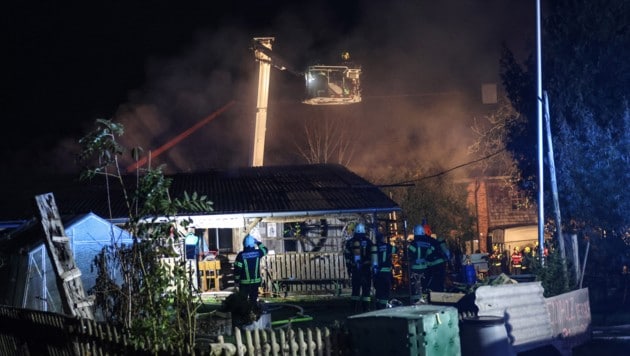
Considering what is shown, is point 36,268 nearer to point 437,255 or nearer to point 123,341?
point 123,341

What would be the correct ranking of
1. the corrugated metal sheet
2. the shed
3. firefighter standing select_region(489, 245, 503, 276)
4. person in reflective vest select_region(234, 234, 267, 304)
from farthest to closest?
firefighter standing select_region(489, 245, 503, 276) → person in reflective vest select_region(234, 234, 267, 304) → the shed → the corrugated metal sheet

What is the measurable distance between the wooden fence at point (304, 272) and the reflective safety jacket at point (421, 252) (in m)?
6.41

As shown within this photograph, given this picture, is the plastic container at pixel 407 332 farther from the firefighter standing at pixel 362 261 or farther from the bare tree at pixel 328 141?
the bare tree at pixel 328 141

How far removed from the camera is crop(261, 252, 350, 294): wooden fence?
20.0 m

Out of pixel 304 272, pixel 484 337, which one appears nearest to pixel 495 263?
pixel 304 272

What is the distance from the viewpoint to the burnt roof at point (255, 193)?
1994 cm

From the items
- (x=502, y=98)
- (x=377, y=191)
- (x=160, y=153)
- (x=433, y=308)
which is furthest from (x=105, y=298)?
(x=502, y=98)

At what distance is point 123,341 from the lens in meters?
6.95

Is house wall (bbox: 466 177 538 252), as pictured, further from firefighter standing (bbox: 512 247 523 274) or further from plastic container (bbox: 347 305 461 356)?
plastic container (bbox: 347 305 461 356)

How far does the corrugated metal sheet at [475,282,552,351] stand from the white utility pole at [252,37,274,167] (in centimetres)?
1889

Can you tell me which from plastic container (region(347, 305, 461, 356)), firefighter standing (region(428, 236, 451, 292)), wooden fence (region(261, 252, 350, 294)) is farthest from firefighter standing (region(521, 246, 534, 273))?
plastic container (region(347, 305, 461, 356))

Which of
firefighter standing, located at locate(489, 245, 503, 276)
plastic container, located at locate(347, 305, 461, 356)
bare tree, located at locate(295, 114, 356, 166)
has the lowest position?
firefighter standing, located at locate(489, 245, 503, 276)

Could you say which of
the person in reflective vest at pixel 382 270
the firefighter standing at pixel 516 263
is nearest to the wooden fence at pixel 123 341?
the person in reflective vest at pixel 382 270

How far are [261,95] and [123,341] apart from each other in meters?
21.2
